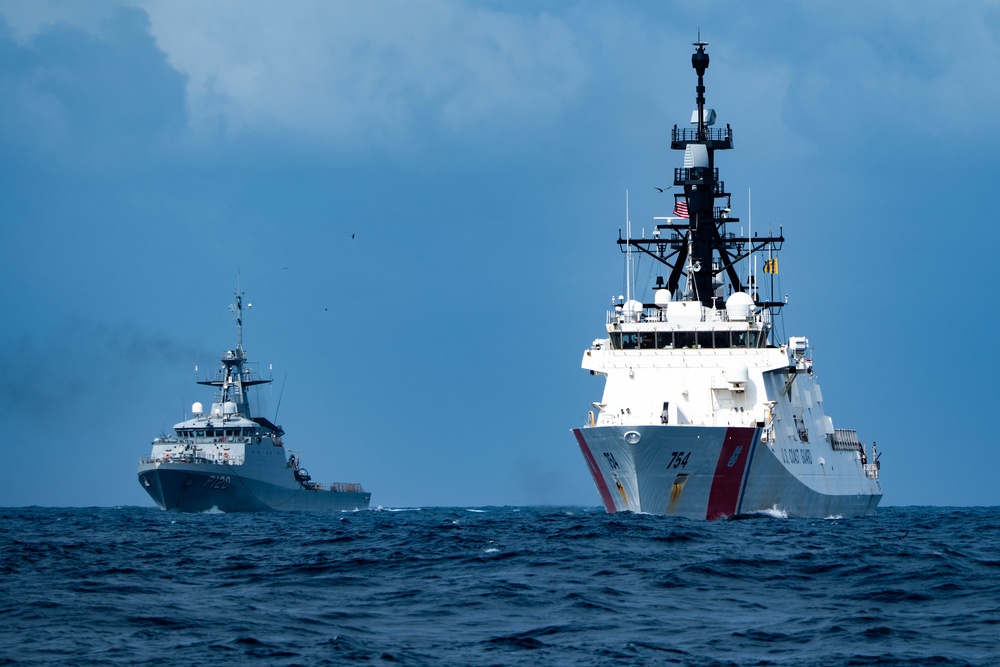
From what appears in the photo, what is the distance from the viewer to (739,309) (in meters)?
46.9

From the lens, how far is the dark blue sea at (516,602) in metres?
17.3

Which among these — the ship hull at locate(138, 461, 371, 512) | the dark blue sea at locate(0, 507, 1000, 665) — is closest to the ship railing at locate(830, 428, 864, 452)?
the dark blue sea at locate(0, 507, 1000, 665)

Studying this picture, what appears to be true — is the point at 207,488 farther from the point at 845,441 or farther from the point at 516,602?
the point at 516,602

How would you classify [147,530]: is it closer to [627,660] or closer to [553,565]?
[553,565]

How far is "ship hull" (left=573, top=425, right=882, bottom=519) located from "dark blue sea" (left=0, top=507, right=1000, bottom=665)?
24.1 ft

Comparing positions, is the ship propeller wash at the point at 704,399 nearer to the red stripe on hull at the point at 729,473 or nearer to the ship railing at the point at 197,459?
the red stripe on hull at the point at 729,473

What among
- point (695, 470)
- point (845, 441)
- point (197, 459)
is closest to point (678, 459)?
point (695, 470)

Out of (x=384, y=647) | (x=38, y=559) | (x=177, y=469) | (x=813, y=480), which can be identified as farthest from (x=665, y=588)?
(x=177, y=469)

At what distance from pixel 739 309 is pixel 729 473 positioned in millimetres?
7710

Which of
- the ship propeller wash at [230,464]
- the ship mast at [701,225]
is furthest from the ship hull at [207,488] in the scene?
the ship mast at [701,225]

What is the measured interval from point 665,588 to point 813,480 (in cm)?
2460

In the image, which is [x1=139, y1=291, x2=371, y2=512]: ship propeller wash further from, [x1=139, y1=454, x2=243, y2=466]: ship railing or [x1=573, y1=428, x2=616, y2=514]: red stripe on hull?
[x1=573, y1=428, x2=616, y2=514]: red stripe on hull

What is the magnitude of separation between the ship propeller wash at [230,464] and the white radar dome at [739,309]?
159ft

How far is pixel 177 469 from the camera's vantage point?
8625cm
